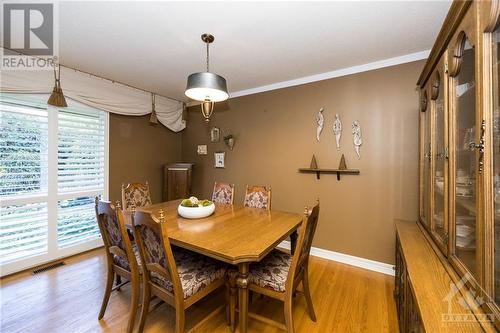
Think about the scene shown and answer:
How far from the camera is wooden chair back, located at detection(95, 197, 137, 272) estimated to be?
60.0 inches

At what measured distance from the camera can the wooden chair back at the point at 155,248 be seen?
130cm

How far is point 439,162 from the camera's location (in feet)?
4.93

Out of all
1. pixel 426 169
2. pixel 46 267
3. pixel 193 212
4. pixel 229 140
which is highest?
pixel 229 140

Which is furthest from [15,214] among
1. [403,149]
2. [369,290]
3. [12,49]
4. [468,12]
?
[403,149]

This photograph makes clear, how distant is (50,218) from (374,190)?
157 inches

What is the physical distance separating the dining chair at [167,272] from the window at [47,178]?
2.13 m

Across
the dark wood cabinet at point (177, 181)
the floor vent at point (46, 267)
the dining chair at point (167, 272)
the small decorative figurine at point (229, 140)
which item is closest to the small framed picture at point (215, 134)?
the small decorative figurine at point (229, 140)

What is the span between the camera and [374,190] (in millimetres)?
2623

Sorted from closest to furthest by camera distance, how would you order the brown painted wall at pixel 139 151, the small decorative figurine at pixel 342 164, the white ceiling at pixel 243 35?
the white ceiling at pixel 243 35 < the small decorative figurine at pixel 342 164 < the brown painted wall at pixel 139 151

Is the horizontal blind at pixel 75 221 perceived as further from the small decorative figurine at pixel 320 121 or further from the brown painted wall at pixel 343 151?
the small decorative figurine at pixel 320 121

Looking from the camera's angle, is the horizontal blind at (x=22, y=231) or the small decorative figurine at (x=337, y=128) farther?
the small decorative figurine at (x=337, y=128)

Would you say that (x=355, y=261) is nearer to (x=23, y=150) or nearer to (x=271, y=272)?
(x=271, y=272)

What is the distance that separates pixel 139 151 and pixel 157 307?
104 inches

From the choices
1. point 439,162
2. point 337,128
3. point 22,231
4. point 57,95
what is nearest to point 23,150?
point 57,95
